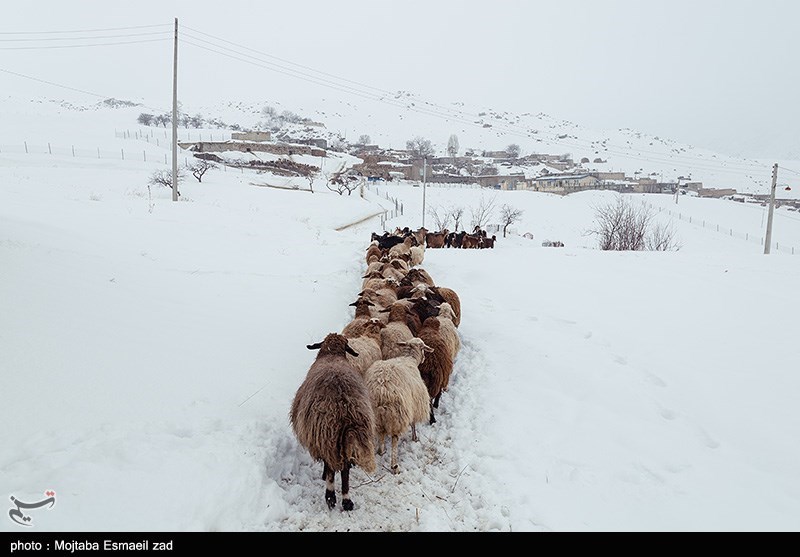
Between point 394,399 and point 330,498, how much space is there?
1120 millimetres

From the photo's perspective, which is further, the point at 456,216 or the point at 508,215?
the point at 508,215

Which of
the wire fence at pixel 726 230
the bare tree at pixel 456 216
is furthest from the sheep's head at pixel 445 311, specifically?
the wire fence at pixel 726 230

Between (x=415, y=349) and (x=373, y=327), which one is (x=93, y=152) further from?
(x=415, y=349)

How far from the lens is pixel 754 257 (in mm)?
15211

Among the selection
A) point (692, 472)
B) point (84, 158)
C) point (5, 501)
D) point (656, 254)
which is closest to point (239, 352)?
point (5, 501)

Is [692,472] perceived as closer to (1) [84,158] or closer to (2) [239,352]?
(2) [239,352]

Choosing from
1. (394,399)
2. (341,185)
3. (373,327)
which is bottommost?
(394,399)

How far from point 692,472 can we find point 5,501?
5.99 metres

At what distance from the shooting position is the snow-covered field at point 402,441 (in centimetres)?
387

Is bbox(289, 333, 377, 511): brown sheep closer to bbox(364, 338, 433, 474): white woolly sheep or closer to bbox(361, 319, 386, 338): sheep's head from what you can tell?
bbox(364, 338, 433, 474): white woolly sheep

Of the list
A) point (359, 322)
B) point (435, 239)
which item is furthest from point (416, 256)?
point (359, 322)

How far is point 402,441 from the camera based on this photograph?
17.9ft

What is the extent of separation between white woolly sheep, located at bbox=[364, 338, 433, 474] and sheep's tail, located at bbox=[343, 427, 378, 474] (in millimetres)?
621
